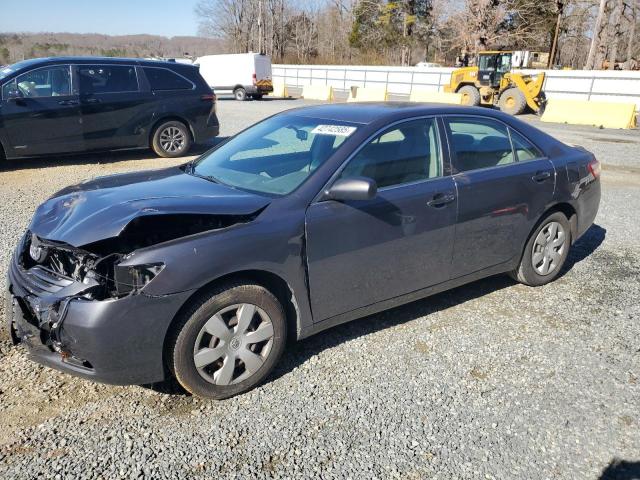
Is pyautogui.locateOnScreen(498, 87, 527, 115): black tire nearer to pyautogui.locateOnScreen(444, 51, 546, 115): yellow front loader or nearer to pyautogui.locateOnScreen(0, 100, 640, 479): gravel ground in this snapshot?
pyautogui.locateOnScreen(444, 51, 546, 115): yellow front loader

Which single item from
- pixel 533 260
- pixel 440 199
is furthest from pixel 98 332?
pixel 533 260

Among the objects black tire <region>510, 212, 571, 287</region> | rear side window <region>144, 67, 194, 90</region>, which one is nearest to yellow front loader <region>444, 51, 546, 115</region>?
rear side window <region>144, 67, 194, 90</region>

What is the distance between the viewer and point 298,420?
9.31 feet

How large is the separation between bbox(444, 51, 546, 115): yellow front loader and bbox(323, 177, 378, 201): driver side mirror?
64.2ft

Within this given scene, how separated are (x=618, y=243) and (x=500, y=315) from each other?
2687 mm

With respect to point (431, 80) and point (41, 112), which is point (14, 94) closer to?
point (41, 112)

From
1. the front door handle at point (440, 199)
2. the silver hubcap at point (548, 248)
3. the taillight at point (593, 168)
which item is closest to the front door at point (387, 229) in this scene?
the front door handle at point (440, 199)

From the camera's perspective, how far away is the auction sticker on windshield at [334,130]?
3.47 metres

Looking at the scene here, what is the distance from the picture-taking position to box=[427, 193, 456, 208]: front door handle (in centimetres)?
358

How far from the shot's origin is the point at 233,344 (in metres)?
2.91

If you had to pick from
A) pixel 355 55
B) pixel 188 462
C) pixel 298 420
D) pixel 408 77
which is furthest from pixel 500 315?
pixel 355 55

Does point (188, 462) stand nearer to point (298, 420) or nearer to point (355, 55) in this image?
point (298, 420)

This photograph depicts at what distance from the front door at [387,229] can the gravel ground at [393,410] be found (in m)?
0.44

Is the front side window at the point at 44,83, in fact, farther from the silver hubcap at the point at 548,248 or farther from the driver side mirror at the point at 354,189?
the silver hubcap at the point at 548,248
